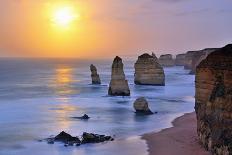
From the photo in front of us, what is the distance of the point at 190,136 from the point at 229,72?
1340 cm

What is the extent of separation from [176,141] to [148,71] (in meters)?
65.3

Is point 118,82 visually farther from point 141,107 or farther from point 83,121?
point 83,121

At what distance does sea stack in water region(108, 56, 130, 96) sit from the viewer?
80.6 metres

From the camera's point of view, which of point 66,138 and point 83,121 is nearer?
point 66,138

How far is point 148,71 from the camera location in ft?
347

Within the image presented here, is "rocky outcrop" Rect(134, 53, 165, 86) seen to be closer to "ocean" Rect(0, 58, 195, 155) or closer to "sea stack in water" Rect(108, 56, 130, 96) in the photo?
"ocean" Rect(0, 58, 195, 155)

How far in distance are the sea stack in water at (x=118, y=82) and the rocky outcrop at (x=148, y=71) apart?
21.0m

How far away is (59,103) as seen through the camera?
3056 inches

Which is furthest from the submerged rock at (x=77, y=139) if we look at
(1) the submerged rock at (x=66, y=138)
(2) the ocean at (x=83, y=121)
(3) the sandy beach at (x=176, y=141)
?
(3) the sandy beach at (x=176, y=141)

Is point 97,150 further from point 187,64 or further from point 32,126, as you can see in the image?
point 187,64

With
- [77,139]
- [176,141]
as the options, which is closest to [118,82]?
[77,139]

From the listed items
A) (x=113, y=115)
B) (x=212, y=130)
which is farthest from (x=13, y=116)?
(x=212, y=130)

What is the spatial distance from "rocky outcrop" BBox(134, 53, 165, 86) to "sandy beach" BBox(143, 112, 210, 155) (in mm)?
52457

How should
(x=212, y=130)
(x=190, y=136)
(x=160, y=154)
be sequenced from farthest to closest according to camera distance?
(x=190, y=136) < (x=160, y=154) < (x=212, y=130)
